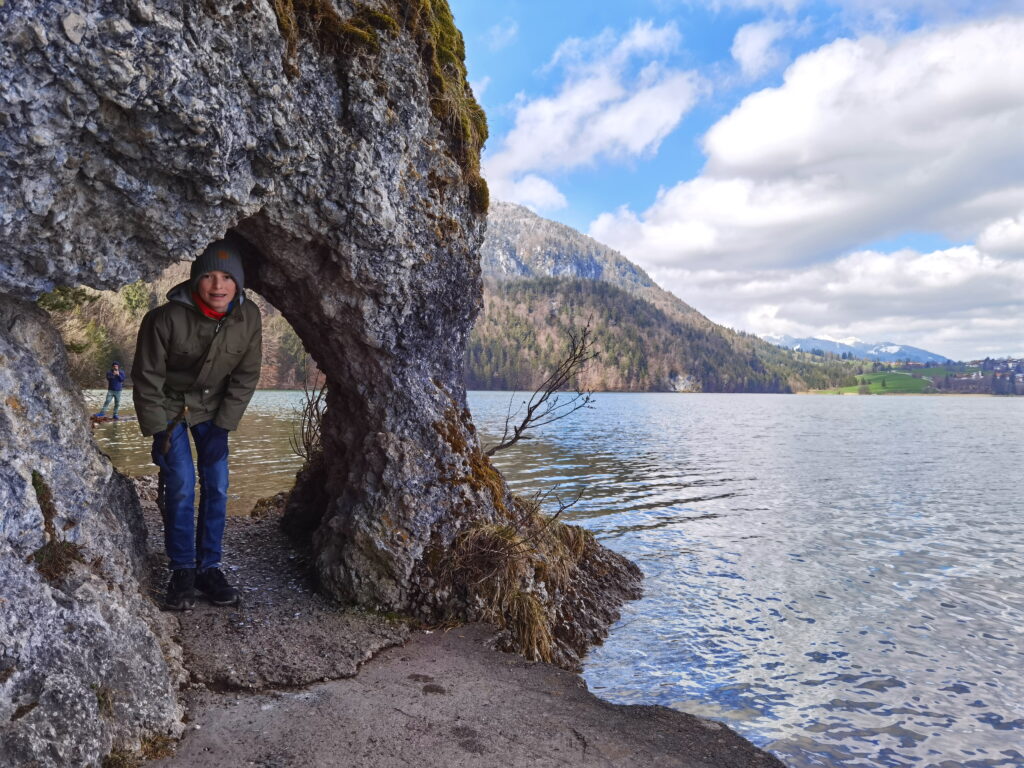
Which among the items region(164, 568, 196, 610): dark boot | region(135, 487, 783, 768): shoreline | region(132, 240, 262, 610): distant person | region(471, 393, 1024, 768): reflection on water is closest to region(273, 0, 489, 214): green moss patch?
region(132, 240, 262, 610): distant person

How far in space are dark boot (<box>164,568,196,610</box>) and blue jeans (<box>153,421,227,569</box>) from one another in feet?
0.23

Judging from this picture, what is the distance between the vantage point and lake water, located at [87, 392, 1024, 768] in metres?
6.23

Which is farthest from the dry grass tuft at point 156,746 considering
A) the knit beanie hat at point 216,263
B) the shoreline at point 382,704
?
the knit beanie hat at point 216,263

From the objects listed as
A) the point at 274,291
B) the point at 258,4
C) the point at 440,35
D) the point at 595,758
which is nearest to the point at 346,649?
the point at 595,758

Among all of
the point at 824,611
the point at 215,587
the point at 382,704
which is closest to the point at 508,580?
the point at 382,704

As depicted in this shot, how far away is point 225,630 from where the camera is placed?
5383 millimetres

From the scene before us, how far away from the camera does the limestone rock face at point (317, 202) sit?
3.76m

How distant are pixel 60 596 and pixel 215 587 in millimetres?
2237

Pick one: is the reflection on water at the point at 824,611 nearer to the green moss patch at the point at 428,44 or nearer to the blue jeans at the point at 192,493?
the blue jeans at the point at 192,493

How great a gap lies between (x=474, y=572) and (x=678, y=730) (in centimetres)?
244

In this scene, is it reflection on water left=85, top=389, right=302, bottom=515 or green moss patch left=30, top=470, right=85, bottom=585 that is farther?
reflection on water left=85, top=389, right=302, bottom=515

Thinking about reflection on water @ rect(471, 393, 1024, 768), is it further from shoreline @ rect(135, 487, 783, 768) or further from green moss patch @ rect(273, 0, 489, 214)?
green moss patch @ rect(273, 0, 489, 214)

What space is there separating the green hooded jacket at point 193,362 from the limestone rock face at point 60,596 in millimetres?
617

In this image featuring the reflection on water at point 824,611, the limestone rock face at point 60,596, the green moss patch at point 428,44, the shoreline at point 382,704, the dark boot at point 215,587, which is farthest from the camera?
the reflection on water at point 824,611
